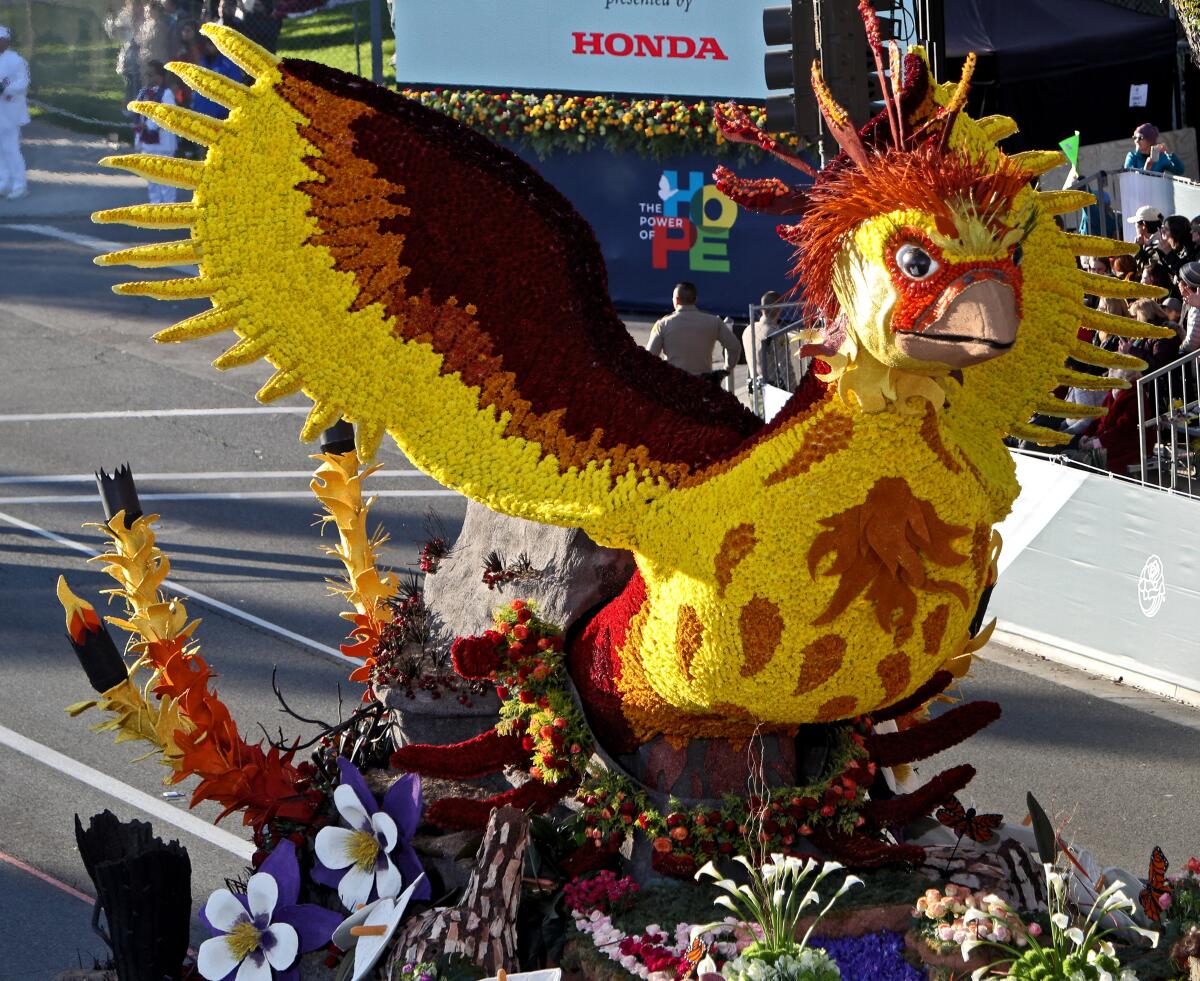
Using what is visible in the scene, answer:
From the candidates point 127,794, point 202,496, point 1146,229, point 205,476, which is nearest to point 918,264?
point 127,794

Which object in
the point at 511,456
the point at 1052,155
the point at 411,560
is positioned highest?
the point at 1052,155

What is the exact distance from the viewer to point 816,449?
17.4 feet

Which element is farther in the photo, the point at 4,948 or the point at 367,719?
the point at 4,948

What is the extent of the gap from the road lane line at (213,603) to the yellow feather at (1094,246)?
539cm

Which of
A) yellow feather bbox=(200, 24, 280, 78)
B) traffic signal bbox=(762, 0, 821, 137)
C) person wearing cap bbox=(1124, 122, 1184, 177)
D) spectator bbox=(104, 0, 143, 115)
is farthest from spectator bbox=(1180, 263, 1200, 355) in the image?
spectator bbox=(104, 0, 143, 115)

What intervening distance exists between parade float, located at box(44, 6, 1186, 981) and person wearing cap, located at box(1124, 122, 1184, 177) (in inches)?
381

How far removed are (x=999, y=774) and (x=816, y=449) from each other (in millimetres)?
4824

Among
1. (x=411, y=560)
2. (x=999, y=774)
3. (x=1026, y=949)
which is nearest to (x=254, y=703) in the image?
(x=411, y=560)

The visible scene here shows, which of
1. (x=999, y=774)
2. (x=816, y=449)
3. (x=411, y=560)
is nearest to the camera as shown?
(x=816, y=449)

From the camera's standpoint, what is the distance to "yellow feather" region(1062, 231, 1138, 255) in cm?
591

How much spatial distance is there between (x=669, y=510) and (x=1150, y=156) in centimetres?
1098

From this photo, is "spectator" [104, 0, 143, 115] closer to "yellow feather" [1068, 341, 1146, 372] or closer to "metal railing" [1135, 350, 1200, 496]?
"metal railing" [1135, 350, 1200, 496]

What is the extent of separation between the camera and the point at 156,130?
21.0 meters

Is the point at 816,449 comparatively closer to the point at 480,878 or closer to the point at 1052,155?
the point at 1052,155
